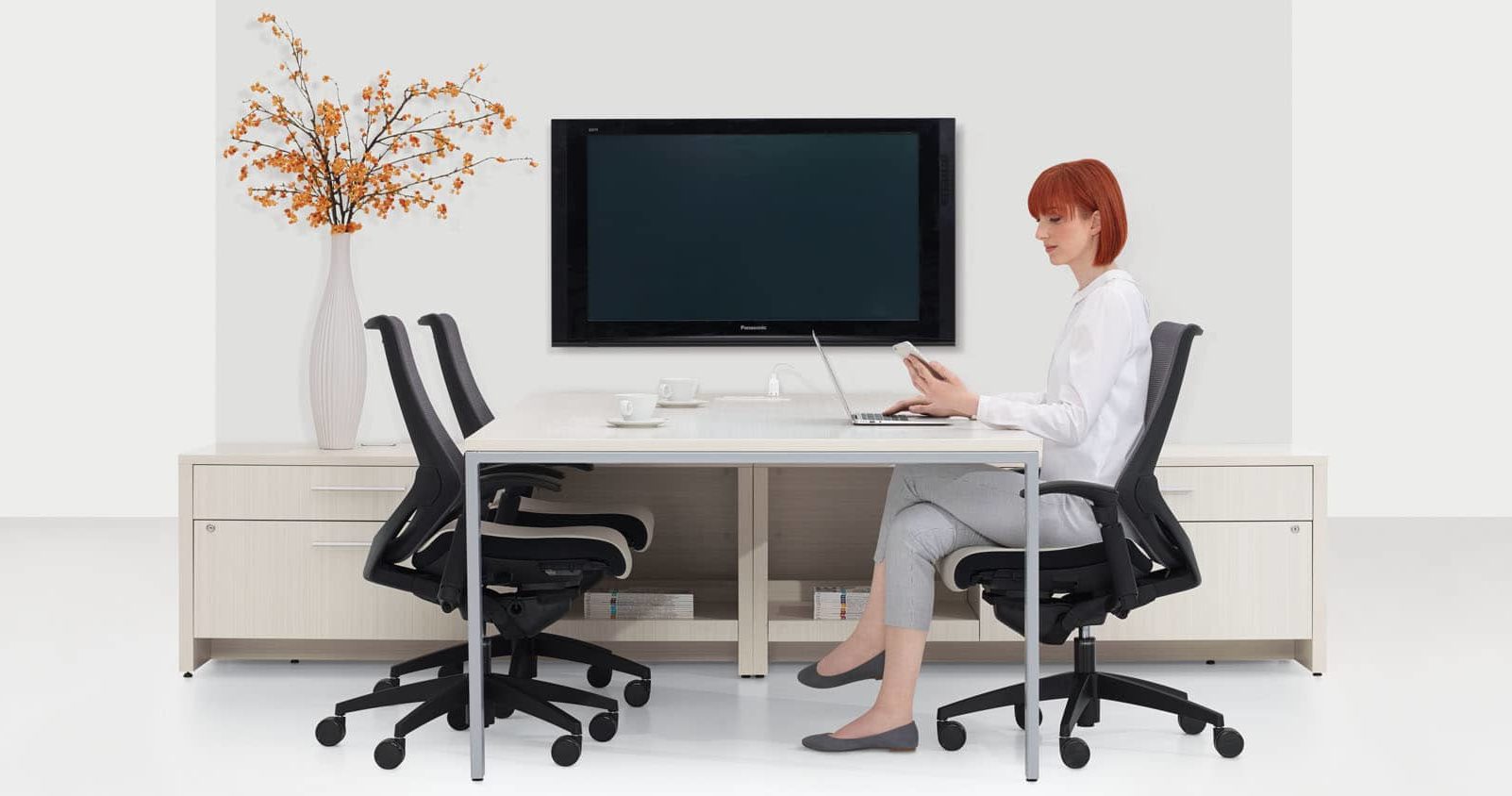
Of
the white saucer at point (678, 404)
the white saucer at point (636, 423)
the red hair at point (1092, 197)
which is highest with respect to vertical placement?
the red hair at point (1092, 197)

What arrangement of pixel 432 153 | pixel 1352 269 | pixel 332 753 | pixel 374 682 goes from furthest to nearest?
pixel 1352 269, pixel 432 153, pixel 374 682, pixel 332 753

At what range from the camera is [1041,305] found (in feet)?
16.6

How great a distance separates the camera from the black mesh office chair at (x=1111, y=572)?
3.34 meters

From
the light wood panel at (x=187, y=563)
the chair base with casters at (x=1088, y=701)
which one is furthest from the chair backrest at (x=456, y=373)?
the chair base with casters at (x=1088, y=701)

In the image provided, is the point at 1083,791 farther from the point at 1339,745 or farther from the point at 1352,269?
the point at 1352,269

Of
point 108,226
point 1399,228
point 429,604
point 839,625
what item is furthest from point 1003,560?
point 108,226

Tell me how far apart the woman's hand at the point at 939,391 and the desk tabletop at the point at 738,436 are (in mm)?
47

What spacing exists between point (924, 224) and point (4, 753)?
3140 mm

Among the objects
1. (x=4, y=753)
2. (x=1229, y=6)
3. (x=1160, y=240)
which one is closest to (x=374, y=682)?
(x=4, y=753)

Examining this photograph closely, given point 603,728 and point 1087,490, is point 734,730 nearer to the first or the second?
point 603,728

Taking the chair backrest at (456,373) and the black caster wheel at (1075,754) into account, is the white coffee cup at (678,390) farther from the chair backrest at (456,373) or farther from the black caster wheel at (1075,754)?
the black caster wheel at (1075,754)

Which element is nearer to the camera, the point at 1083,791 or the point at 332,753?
the point at 1083,791

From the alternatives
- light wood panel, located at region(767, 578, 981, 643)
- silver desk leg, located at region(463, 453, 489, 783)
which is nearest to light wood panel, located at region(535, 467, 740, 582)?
light wood panel, located at region(767, 578, 981, 643)

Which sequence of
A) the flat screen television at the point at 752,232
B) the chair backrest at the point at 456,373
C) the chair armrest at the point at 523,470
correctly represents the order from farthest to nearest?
1. the flat screen television at the point at 752,232
2. the chair backrest at the point at 456,373
3. the chair armrest at the point at 523,470
